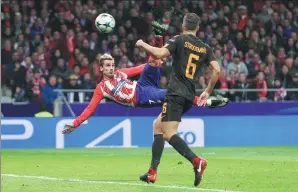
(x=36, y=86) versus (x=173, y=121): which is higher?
(x=173, y=121)

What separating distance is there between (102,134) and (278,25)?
935cm

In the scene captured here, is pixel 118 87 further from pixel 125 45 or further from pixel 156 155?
pixel 125 45

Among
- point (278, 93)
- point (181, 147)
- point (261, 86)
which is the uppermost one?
point (181, 147)

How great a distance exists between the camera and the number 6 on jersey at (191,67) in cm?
1054

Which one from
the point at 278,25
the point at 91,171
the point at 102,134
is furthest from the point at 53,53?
the point at 91,171

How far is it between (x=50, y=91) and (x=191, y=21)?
12.9 metres

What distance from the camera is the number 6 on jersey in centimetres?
1054

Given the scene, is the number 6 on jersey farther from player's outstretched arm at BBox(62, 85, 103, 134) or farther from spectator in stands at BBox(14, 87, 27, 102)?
spectator in stands at BBox(14, 87, 27, 102)

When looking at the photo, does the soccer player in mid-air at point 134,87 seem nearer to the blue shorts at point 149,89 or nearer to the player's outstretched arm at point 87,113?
the blue shorts at point 149,89

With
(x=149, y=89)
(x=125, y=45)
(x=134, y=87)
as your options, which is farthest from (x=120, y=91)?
(x=125, y=45)

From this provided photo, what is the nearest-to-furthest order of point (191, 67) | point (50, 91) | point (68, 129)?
point (191, 67)
point (68, 129)
point (50, 91)

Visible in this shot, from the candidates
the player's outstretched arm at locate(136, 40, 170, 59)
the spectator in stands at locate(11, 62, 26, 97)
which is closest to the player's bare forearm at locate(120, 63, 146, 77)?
the player's outstretched arm at locate(136, 40, 170, 59)

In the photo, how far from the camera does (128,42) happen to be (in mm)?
25734

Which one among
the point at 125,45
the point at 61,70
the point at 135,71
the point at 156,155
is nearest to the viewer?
the point at 156,155
